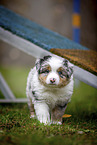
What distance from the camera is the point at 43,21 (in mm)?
9070

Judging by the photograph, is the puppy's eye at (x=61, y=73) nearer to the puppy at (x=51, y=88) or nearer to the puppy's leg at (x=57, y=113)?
the puppy at (x=51, y=88)

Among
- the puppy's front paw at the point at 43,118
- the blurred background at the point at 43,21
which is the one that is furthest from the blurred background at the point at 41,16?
the puppy's front paw at the point at 43,118

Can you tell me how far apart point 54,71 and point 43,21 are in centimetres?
740

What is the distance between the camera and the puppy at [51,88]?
2.17m

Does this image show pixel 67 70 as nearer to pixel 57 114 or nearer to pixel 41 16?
pixel 57 114

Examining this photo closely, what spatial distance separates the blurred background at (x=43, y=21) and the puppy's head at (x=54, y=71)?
529 cm

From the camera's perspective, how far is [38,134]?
1.77 m

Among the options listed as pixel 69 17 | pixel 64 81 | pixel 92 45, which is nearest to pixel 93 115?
pixel 64 81

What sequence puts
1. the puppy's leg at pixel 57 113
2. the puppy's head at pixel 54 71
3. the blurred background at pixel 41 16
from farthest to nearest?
1. the blurred background at pixel 41 16
2. the puppy's leg at pixel 57 113
3. the puppy's head at pixel 54 71

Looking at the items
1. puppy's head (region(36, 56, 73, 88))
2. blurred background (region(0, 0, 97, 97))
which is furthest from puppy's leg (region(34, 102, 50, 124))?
blurred background (region(0, 0, 97, 97))

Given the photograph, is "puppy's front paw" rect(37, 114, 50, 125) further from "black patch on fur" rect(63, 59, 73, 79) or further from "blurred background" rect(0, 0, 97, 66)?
"blurred background" rect(0, 0, 97, 66)

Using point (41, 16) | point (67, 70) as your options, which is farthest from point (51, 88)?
point (41, 16)

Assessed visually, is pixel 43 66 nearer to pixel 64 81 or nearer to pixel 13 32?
pixel 64 81

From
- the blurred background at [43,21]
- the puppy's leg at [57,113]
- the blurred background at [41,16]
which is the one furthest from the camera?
the blurred background at [41,16]
